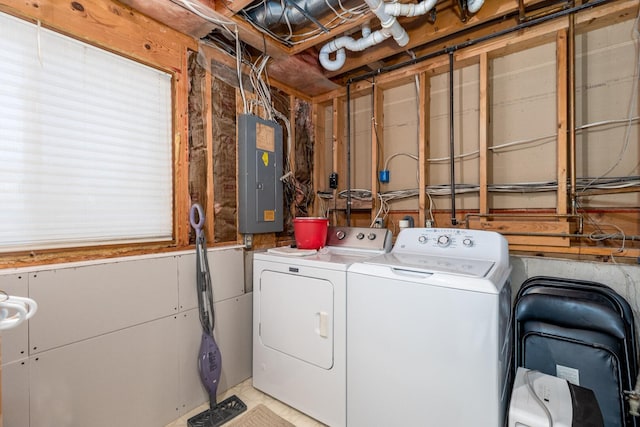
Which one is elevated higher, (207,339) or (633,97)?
(633,97)

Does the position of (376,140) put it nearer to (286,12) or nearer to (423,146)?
(423,146)

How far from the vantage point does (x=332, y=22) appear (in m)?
2.00

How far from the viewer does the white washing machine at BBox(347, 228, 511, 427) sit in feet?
4.31

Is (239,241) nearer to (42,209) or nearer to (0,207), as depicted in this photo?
(42,209)

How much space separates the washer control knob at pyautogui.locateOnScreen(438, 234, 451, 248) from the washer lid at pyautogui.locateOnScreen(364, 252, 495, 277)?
109 millimetres

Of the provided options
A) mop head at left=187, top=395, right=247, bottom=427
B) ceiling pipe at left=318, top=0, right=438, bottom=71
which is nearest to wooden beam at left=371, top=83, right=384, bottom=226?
ceiling pipe at left=318, top=0, right=438, bottom=71

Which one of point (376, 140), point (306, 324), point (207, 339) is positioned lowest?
point (207, 339)

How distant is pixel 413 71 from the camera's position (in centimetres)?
244

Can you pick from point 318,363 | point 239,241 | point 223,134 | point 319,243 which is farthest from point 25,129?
point 318,363

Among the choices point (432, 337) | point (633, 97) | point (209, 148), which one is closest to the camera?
point (432, 337)

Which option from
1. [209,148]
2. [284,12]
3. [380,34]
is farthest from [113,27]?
[380,34]

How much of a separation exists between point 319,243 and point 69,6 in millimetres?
1946

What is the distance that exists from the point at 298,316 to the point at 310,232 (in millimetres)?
616

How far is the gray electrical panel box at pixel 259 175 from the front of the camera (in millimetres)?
2258
